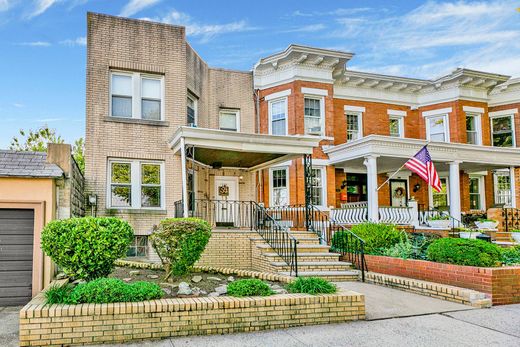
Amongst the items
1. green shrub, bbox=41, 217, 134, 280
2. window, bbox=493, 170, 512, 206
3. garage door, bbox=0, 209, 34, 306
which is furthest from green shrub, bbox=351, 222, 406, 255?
window, bbox=493, 170, 512, 206

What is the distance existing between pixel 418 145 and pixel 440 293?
853 centimetres

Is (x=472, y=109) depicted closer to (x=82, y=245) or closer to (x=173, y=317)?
(x=173, y=317)

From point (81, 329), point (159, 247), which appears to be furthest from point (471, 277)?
point (81, 329)

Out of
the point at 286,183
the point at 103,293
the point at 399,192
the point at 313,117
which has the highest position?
the point at 313,117

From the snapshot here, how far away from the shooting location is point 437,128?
18.4 m

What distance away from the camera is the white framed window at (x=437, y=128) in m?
18.2

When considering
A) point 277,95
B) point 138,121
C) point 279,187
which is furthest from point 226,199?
point 277,95

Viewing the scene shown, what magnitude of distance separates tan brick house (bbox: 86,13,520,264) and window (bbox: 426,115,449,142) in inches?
1.8

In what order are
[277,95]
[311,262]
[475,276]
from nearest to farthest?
[475,276] < [311,262] < [277,95]

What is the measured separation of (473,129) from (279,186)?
981 centimetres

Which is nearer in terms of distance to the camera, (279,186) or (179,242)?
(179,242)

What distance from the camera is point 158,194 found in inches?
521

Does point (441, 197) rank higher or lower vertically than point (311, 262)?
higher

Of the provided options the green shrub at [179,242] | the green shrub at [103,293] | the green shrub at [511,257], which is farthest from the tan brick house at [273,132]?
the green shrub at [511,257]
